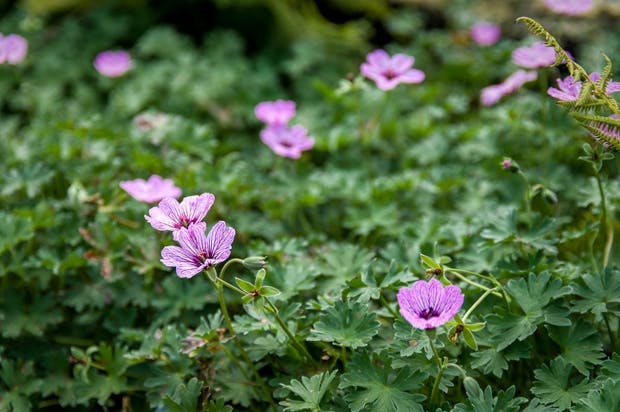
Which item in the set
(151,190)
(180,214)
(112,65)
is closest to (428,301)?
(180,214)

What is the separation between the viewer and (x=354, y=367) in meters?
1.55

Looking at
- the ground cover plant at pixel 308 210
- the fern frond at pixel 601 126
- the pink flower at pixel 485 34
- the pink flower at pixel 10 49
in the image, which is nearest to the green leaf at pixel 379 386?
the ground cover plant at pixel 308 210

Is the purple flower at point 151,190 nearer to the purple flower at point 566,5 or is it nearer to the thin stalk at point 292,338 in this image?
the thin stalk at point 292,338

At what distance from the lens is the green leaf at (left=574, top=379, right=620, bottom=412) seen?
1374mm

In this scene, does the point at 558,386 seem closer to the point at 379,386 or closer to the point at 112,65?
the point at 379,386

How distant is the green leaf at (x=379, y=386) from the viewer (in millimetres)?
1482

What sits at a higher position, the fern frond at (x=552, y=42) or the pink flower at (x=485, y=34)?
the fern frond at (x=552, y=42)

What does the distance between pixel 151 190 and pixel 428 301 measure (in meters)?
0.99

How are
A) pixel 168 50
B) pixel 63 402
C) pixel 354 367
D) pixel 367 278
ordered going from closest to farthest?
1. pixel 354 367
2. pixel 367 278
3. pixel 63 402
4. pixel 168 50

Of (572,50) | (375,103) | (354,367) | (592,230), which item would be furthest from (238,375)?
(572,50)

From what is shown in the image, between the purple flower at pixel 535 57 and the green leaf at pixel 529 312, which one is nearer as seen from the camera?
the green leaf at pixel 529 312

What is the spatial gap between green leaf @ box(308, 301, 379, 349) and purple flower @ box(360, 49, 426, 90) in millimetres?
874

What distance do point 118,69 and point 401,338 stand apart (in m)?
2.20

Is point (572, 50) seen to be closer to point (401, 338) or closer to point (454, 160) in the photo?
point (454, 160)
